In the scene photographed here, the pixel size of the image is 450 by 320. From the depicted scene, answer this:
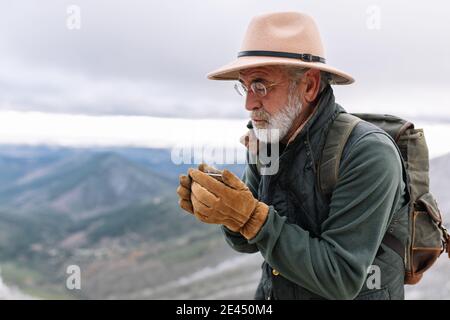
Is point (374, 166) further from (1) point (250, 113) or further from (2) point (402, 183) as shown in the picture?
(1) point (250, 113)

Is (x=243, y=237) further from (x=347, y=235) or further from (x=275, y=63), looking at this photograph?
(x=275, y=63)

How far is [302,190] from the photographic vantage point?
3.08 meters

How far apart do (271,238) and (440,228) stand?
1.24 metres

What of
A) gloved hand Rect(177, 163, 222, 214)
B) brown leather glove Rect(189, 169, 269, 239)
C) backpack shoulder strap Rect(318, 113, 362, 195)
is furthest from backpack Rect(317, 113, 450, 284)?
gloved hand Rect(177, 163, 222, 214)

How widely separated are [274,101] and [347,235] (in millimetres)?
A: 931

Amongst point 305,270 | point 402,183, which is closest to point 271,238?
point 305,270

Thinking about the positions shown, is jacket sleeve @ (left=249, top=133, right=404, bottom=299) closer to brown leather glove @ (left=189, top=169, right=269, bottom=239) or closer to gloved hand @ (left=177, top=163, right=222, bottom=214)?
brown leather glove @ (left=189, top=169, right=269, bottom=239)

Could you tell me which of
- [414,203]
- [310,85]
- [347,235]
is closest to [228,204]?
[347,235]

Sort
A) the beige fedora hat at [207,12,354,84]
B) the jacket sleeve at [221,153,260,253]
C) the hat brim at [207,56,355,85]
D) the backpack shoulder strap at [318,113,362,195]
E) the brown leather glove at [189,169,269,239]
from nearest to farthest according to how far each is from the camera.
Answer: the brown leather glove at [189,169,269,239] < the backpack shoulder strap at [318,113,362,195] < the hat brim at [207,56,355,85] < the beige fedora hat at [207,12,354,84] < the jacket sleeve at [221,153,260,253]

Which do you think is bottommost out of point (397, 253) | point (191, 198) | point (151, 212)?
point (151, 212)

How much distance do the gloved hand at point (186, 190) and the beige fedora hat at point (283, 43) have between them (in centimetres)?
64

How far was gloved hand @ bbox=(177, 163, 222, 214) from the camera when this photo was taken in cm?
295

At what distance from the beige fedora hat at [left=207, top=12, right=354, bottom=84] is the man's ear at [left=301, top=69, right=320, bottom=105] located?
0.08 meters
